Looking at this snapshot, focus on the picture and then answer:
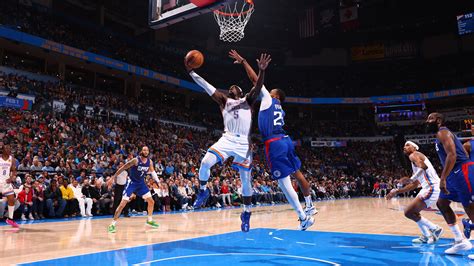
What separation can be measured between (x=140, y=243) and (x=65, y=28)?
22.4 meters

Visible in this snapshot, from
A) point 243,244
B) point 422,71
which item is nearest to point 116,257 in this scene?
point 243,244

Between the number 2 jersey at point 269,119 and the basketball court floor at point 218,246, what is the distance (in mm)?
1635

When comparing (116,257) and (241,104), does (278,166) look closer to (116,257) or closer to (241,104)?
(241,104)

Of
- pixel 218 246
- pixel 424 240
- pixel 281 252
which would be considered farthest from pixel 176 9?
pixel 424 240

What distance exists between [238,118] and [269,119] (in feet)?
1.65

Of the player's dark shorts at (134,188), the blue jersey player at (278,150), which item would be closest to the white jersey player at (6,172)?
the player's dark shorts at (134,188)

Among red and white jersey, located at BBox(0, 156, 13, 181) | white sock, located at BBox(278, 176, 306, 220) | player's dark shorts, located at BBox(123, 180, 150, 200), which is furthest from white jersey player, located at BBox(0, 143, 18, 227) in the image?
white sock, located at BBox(278, 176, 306, 220)

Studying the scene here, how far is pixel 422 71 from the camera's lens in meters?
37.8

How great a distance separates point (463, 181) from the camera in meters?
4.96

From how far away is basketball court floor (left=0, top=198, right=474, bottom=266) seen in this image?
464 cm

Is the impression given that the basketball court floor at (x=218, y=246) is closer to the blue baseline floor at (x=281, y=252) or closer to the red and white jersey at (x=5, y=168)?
the blue baseline floor at (x=281, y=252)

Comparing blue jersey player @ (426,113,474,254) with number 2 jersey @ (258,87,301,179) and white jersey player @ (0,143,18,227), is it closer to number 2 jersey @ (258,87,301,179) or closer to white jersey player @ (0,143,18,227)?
number 2 jersey @ (258,87,301,179)

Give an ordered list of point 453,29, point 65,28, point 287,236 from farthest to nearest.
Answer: point 453,29
point 65,28
point 287,236

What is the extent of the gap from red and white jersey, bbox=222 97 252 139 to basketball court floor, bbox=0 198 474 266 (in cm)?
169
